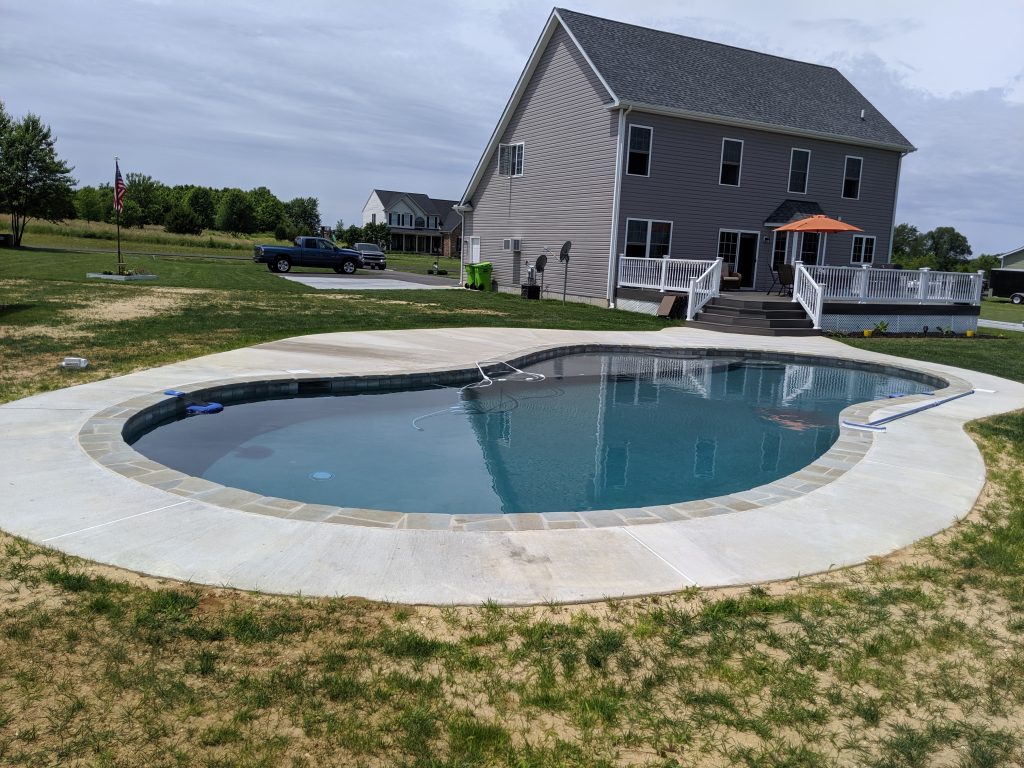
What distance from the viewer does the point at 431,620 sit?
330 centimetres

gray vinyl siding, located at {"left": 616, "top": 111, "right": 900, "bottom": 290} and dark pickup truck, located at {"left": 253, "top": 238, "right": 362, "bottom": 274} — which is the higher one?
gray vinyl siding, located at {"left": 616, "top": 111, "right": 900, "bottom": 290}

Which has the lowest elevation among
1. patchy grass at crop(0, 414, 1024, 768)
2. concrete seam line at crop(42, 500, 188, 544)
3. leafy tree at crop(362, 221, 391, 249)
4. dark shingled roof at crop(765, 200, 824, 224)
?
patchy grass at crop(0, 414, 1024, 768)

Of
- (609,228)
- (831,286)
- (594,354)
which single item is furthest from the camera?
(609,228)

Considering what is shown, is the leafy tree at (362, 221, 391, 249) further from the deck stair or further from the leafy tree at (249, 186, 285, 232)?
the deck stair

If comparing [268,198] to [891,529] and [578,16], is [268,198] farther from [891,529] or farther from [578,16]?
[891,529]

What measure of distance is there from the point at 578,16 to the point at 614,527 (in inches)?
883

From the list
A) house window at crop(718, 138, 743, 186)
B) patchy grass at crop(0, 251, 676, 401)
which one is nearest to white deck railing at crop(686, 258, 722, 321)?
patchy grass at crop(0, 251, 676, 401)

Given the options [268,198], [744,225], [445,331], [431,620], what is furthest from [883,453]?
[268,198]

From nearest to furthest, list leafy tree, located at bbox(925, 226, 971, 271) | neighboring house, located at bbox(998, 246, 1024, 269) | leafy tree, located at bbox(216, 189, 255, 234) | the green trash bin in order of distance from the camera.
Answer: the green trash bin < neighboring house, located at bbox(998, 246, 1024, 269) < leafy tree, located at bbox(216, 189, 255, 234) < leafy tree, located at bbox(925, 226, 971, 271)

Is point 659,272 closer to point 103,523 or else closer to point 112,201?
point 103,523

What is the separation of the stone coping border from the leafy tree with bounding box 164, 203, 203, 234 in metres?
64.3

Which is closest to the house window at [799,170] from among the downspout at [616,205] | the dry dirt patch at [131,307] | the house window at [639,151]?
the house window at [639,151]

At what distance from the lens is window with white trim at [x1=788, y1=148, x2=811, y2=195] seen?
23328 millimetres

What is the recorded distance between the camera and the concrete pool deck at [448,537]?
3.68m
